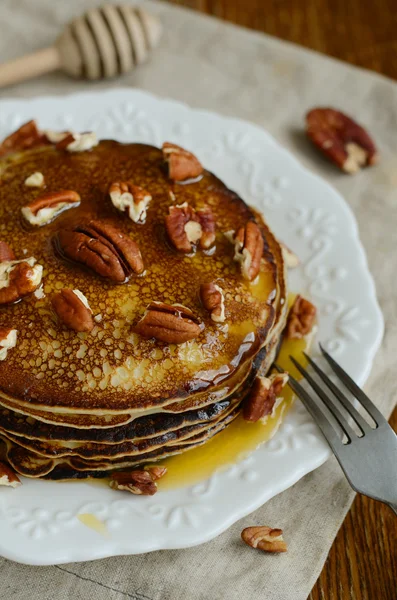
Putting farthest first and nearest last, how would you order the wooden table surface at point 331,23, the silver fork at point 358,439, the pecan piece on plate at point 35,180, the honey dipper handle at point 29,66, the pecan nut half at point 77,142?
the wooden table surface at point 331,23, the honey dipper handle at point 29,66, the pecan nut half at point 77,142, the pecan piece on plate at point 35,180, the silver fork at point 358,439

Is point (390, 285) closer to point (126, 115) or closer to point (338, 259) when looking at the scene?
point (338, 259)

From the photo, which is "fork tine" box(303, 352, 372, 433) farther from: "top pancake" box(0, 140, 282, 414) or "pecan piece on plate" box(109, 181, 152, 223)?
"pecan piece on plate" box(109, 181, 152, 223)

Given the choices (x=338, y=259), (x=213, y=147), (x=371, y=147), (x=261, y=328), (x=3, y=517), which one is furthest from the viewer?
(x=371, y=147)

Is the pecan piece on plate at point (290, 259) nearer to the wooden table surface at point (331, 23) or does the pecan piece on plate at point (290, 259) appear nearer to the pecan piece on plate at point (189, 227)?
the pecan piece on plate at point (189, 227)

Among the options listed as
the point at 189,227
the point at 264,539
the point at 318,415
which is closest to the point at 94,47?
the point at 189,227

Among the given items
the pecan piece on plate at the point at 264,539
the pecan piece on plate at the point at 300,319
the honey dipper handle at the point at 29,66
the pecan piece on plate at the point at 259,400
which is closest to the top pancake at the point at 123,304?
the pecan piece on plate at the point at 259,400

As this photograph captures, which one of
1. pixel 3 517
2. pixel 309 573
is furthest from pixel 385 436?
pixel 3 517

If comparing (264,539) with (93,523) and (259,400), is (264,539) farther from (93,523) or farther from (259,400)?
(93,523)
